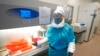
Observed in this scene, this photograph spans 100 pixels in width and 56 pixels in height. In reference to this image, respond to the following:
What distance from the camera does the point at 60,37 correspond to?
48.6 inches

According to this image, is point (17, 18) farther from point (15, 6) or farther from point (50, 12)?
point (50, 12)

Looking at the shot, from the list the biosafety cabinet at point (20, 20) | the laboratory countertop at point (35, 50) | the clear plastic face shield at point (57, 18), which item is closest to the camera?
the biosafety cabinet at point (20, 20)

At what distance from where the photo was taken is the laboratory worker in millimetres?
1232

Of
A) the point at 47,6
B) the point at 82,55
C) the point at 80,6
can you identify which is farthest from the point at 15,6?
the point at 80,6

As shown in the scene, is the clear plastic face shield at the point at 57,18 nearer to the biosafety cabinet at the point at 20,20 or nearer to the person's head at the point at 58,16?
the person's head at the point at 58,16

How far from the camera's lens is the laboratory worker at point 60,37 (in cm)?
123

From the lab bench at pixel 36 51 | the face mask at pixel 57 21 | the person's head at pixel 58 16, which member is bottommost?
the lab bench at pixel 36 51

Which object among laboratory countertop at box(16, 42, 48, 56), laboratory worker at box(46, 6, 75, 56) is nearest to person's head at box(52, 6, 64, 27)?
laboratory worker at box(46, 6, 75, 56)

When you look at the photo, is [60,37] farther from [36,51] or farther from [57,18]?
[36,51]

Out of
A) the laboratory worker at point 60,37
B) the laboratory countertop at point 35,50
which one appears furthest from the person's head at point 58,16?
the laboratory countertop at point 35,50

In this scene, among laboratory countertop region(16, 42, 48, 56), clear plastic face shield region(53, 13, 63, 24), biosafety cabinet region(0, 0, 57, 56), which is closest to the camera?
biosafety cabinet region(0, 0, 57, 56)

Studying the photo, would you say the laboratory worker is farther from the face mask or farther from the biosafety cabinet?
the biosafety cabinet

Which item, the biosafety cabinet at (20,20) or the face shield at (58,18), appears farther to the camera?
the face shield at (58,18)

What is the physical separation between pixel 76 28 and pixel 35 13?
244cm
